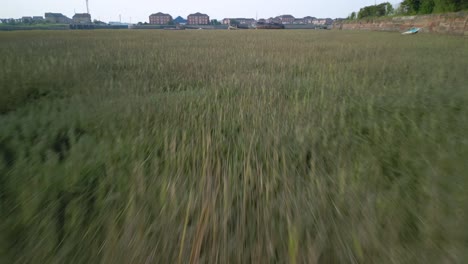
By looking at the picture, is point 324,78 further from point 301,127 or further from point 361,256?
point 361,256

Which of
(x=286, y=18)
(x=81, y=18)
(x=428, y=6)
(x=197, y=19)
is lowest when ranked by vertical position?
(x=428, y=6)

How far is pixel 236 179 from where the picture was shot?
109 cm

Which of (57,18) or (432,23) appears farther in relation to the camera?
(57,18)

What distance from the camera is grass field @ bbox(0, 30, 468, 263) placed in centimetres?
70

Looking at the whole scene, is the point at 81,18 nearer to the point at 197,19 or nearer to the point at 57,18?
the point at 57,18

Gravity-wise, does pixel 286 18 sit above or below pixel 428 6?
above

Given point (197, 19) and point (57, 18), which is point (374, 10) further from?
point (57, 18)

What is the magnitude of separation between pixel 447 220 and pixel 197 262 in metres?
0.79

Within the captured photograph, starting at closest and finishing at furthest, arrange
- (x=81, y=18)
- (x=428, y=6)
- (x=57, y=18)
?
(x=428, y=6) < (x=81, y=18) < (x=57, y=18)

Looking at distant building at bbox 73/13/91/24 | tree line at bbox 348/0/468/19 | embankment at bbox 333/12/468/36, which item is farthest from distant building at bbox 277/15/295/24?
embankment at bbox 333/12/468/36

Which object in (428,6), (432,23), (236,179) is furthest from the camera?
(428,6)

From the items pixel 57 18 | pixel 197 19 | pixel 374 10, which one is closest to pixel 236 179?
pixel 374 10

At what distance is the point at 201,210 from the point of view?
2.88 ft

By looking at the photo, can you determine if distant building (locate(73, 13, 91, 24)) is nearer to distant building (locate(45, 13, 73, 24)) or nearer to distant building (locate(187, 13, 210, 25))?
distant building (locate(45, 13, 73, 24))
